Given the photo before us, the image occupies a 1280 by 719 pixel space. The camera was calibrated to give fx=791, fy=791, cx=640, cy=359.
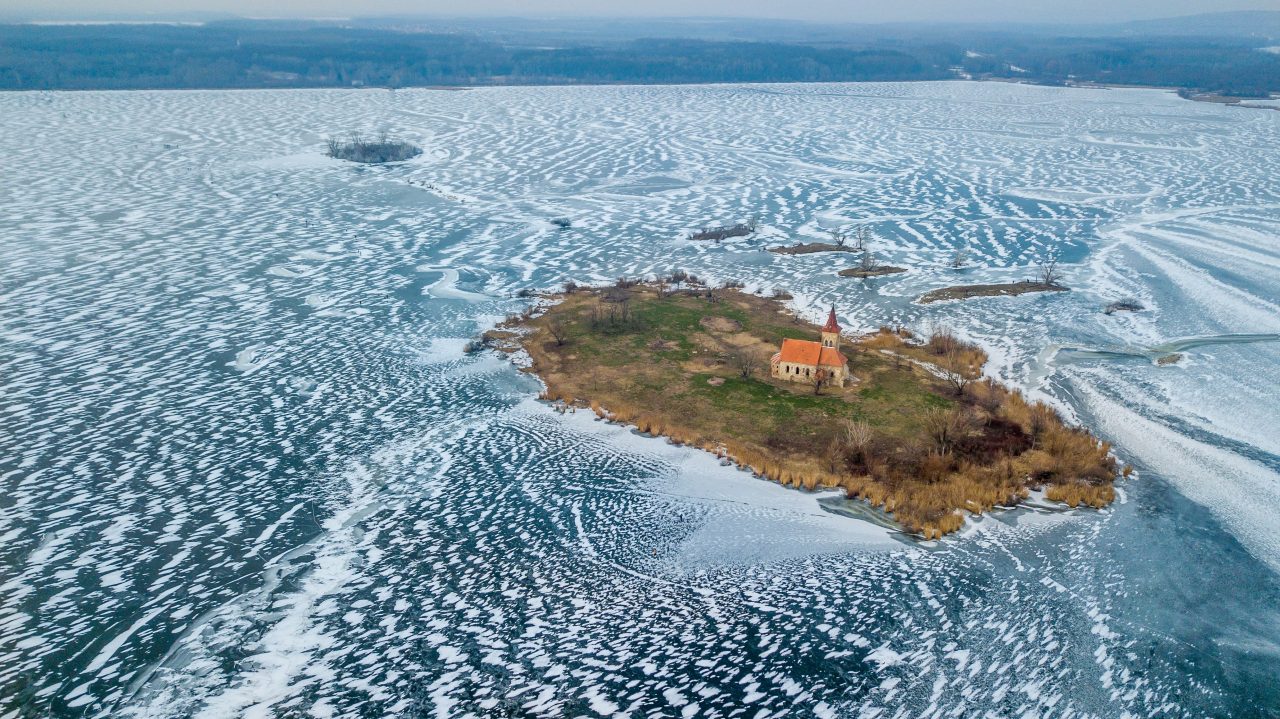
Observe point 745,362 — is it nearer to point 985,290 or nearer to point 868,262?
point 868,262

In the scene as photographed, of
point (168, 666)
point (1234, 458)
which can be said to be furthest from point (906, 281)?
point (168, 666)

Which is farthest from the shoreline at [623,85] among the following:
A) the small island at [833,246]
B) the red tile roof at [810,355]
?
the red tile roof at [810,355]

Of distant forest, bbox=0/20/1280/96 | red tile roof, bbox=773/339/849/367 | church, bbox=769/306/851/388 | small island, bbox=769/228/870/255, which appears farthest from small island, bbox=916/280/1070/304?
distant forest, bbox=0/20/1280/96

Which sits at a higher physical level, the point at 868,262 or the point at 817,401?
the point at 868,262

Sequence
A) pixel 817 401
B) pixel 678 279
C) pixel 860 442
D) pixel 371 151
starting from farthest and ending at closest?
pixel 371 151, pixel 678 279, pixel 817 401, pixel 860 442

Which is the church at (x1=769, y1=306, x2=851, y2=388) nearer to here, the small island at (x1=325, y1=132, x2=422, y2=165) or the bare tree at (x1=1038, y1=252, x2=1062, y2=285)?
the bare tree at (x1=1038, y1=252, x2=1062, y2=285)

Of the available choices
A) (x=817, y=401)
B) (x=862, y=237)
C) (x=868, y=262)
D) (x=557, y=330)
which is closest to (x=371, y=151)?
(x=862, y=237)
